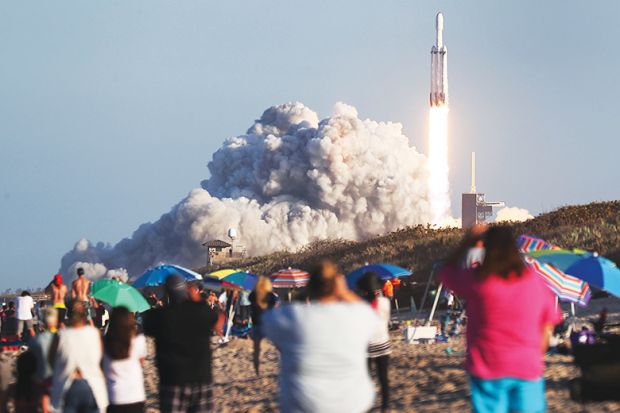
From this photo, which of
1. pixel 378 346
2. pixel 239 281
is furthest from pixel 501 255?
pixel 239 281

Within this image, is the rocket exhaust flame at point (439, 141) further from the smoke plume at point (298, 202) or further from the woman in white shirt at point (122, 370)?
the woman in white shirt at point (122, 370)

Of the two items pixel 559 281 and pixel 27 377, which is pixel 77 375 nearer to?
pixel 27 377

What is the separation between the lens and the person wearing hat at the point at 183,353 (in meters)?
7.98

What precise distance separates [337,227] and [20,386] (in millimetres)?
61215

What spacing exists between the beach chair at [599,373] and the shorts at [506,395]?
1900 mm

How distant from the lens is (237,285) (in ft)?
76.0

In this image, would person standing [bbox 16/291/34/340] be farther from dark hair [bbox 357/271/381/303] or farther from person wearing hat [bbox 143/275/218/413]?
person wearing hat [bbox 143/275/218/413]

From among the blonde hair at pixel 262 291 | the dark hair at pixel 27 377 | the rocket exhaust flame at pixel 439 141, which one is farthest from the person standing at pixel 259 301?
the rocket exhaust flame at pixel 439 141

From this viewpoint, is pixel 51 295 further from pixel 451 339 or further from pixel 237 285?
pixel 451 339

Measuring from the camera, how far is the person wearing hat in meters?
7.98

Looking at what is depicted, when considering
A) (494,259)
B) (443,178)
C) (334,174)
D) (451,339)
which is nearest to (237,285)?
(451,339)

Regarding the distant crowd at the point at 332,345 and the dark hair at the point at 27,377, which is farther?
the dark hair at the point at 27,377

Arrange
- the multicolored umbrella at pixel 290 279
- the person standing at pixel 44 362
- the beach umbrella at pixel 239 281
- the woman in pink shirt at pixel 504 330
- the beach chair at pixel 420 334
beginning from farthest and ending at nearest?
the multicolored umbrella at pixel 290 279 < the beach umbrella at pixel 239 281 < the beach chair at pixel 420 334 < the person standing at pixel 44 362 < the woman in pink shirt at pixel 504 330

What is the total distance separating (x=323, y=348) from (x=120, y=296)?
12283 mm
